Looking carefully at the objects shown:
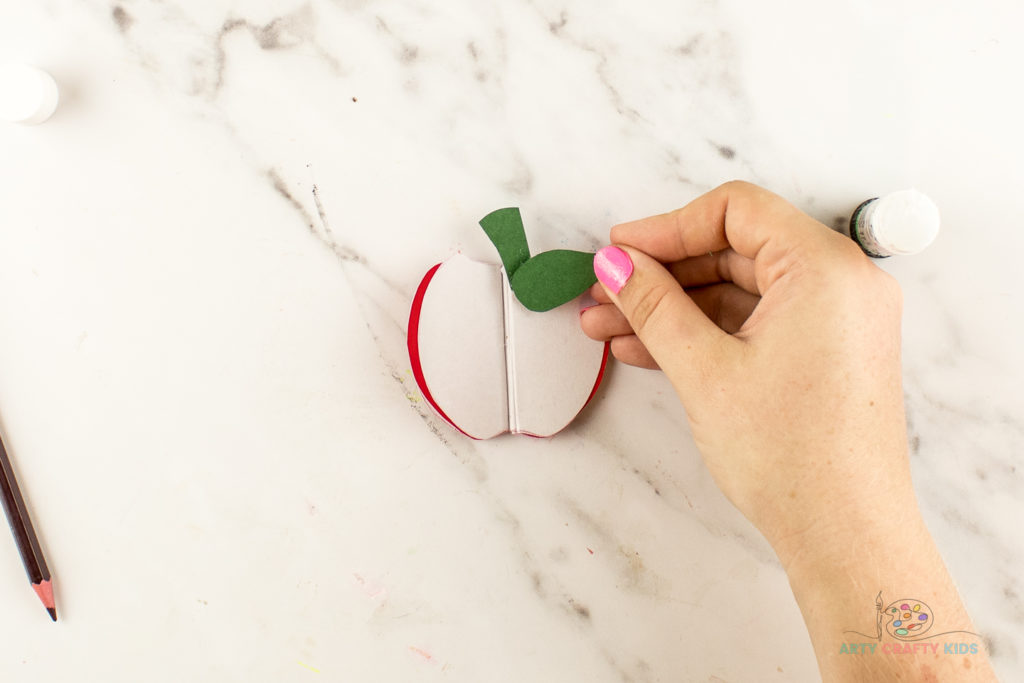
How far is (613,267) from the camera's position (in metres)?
0.67

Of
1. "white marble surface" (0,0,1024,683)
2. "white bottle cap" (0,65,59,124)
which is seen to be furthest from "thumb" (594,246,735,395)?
"white bottle cap" (0,65,59,124)

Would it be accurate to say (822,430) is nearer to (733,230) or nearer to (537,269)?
(733,230)

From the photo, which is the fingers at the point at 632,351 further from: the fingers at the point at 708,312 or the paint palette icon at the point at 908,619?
the paint palette icon at the point at 908,619

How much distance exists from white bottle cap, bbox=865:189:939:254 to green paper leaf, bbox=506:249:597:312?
305mm

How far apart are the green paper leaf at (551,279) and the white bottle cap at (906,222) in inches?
12.0

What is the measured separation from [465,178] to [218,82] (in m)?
0.32

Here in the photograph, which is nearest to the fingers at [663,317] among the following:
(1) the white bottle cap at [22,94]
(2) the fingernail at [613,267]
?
(2) the fingernail at [613,267]

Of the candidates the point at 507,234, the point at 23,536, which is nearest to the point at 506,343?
the point at 507,234

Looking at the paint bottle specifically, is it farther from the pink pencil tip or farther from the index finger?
the pink pencil tip

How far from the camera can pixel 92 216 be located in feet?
2.57

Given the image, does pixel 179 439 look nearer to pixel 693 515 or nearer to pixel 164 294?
pixel 164 294

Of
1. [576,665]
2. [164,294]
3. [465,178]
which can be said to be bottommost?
[576,665]

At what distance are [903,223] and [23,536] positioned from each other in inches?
40.6

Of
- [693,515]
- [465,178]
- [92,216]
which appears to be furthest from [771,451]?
[92,216]
